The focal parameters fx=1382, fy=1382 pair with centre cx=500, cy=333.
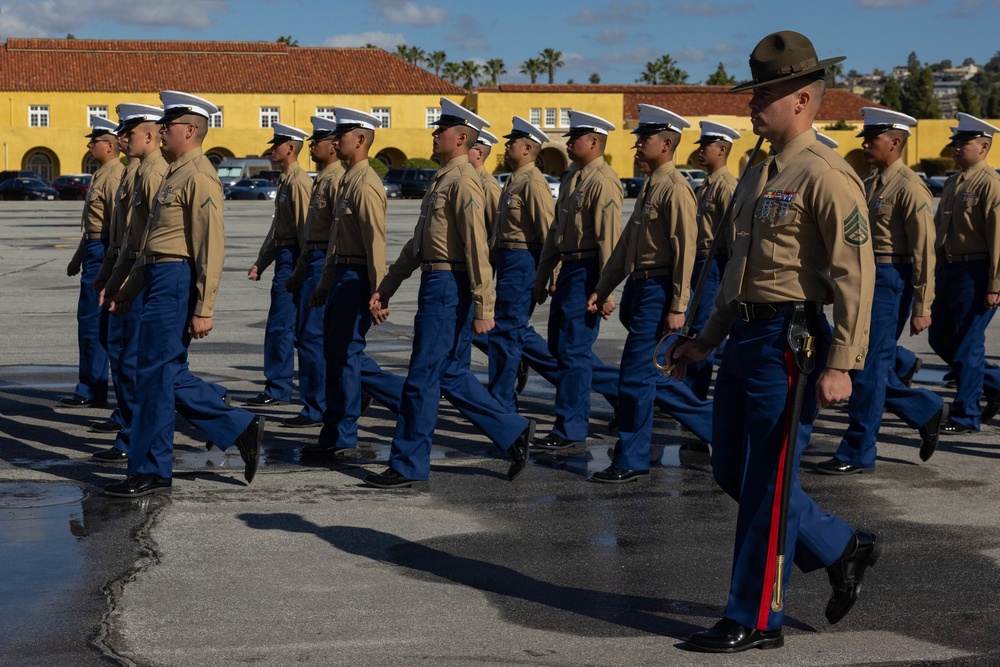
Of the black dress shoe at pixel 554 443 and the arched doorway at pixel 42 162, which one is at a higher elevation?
the arched doorway at pixel 42 162

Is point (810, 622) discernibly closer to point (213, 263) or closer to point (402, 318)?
point (213, 263)

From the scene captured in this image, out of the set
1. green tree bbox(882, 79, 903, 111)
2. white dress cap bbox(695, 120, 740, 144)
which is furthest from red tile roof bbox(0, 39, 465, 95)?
white dress cap bbox(695, 120, 740, 144)

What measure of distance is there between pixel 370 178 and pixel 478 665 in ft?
13.6

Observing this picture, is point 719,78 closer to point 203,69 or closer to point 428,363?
point 203,69

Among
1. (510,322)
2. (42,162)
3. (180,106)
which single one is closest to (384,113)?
(42,162)

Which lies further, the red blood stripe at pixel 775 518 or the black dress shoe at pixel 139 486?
the black dress shoe at pixel 139 486

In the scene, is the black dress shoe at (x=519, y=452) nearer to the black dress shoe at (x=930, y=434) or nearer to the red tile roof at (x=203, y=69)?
the black dress shoe at (x=930, y=434)

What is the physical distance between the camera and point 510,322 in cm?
921

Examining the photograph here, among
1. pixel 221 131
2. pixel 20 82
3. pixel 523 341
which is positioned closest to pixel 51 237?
pixel 523 341

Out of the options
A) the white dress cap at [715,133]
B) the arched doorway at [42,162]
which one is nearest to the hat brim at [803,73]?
the white dress cap at [715,133]

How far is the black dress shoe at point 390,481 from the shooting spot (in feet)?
24.3

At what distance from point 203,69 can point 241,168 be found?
50.1 feet

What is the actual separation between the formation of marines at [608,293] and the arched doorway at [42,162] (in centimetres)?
6492

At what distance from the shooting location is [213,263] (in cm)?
716
